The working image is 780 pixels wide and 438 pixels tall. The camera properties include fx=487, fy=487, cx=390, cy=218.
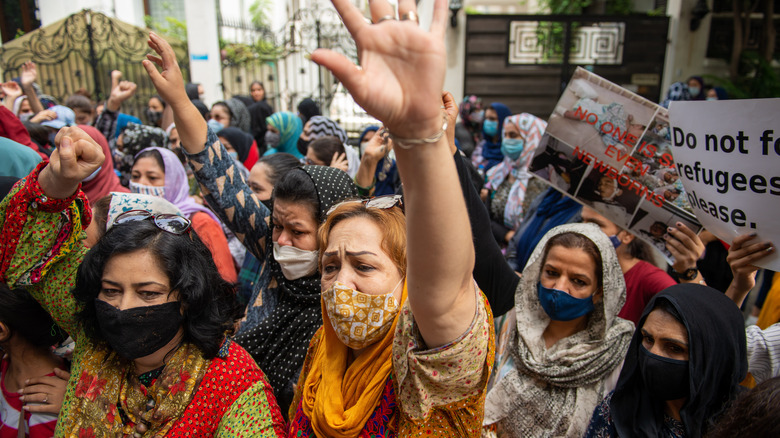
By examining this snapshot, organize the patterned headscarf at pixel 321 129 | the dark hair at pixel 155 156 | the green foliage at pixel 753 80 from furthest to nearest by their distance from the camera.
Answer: the green foliage at pixel 753 80 < the patterned headscarf at pixel 321 129 < the dark hair at pixel 155 156

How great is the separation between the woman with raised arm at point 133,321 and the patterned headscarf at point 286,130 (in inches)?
168

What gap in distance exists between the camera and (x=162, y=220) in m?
1.70

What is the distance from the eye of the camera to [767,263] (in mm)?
1737

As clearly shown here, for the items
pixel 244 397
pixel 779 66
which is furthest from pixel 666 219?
pixel 779 66

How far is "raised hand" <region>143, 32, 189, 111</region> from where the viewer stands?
187 cm

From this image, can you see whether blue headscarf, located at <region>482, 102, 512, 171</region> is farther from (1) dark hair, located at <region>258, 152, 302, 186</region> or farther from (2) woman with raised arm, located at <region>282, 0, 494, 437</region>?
(2) woman with raised arm, located at <region>282, 0, 494, 437</region>

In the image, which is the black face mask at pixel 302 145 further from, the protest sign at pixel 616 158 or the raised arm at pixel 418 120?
the raised arm at pixel 418 120

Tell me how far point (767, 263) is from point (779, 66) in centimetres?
1210

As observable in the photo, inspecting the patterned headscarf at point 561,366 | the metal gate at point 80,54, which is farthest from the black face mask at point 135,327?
the metal gate at point 80,54

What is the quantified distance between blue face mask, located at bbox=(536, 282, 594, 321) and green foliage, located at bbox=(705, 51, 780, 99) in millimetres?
9978

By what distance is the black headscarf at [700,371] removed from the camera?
170 centimetres

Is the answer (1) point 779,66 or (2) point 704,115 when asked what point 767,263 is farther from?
(1) point 779,66

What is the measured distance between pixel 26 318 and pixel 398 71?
1.77m

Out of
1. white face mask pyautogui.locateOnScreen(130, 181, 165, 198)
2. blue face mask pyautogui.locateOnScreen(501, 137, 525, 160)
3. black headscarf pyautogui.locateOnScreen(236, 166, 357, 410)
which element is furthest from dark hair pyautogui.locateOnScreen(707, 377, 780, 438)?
blue face mask pyautogui.locateOnScreen(501, 137, 525, 160)
